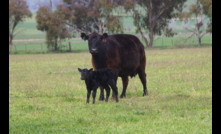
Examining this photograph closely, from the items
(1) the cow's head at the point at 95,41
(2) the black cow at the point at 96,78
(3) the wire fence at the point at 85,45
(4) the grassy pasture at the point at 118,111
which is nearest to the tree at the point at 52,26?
(3) the wire fence at the point at 85,45

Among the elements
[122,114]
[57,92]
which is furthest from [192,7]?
[122,114]

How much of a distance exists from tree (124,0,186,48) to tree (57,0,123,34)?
7.58ft

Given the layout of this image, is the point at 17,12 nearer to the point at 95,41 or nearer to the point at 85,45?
the point at 85,45

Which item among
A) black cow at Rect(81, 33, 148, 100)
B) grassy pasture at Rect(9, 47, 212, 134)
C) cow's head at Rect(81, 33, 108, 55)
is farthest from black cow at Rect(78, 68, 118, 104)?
cow's head at Rect(81, 33, 108, 55)

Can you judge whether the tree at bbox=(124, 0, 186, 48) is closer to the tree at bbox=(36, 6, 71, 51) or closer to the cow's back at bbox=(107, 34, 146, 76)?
the tree at bbox=(36, 6, 71, 51)

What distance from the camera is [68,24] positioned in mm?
65000

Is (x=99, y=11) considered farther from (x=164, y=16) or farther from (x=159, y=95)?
(x=159, y=95)

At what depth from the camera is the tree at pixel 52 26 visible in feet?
200

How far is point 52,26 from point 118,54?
156ft

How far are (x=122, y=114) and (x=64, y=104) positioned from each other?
95.4 inches

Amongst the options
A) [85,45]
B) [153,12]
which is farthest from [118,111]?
[85,45]

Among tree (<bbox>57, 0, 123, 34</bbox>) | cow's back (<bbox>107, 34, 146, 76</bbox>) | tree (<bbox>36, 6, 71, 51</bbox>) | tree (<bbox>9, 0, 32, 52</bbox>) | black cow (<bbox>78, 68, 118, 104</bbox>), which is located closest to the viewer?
black cow (<bbox>78, 68, 118, 104</bbox>)

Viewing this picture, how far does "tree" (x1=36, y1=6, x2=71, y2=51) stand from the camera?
200 feet
